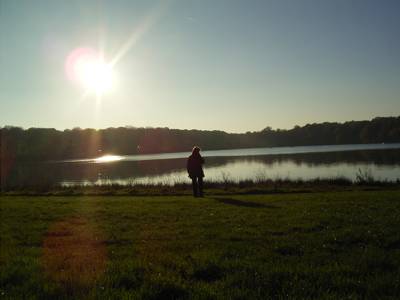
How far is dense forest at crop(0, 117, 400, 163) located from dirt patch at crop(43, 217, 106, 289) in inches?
4546

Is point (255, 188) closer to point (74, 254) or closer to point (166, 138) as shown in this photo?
point (74, 254)

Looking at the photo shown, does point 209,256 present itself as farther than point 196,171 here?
No

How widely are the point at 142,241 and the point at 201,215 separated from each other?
3.88m

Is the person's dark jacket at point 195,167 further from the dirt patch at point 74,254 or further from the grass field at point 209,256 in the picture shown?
the dirt patch at point 74,254

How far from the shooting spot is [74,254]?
7.59 m

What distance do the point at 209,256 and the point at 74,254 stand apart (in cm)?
279

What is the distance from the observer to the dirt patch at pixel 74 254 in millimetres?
5777

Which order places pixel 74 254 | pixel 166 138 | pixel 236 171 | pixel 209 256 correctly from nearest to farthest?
pixel 209 256
pixel 74 254
pixel 236 171
pixel 166 138

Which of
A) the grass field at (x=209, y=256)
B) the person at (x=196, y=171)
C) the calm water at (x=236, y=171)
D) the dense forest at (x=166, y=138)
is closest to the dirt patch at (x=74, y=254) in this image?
the grass field at (x=209, y=256)

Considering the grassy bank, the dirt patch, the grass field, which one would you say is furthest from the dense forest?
the grass field

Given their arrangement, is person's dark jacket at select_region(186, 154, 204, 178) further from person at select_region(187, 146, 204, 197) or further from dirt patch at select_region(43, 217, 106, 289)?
→ dirt patch at select_region(43, 217, 106, 289)

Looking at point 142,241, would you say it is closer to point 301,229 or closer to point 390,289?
point 301,229

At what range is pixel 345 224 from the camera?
9.55m

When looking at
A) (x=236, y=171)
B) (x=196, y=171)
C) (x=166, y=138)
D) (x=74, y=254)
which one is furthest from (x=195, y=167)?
(x=166, y=138)
